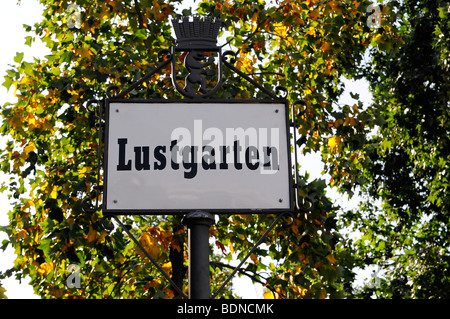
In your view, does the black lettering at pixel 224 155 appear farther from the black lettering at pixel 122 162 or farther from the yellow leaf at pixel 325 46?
the yellow leaf at pixel 325 46

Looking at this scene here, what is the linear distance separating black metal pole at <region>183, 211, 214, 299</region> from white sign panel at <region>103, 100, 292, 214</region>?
0.16ft

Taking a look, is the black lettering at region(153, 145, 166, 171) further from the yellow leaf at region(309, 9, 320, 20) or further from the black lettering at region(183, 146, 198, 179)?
the yellow leaf at region(309, 9, 320, 20)

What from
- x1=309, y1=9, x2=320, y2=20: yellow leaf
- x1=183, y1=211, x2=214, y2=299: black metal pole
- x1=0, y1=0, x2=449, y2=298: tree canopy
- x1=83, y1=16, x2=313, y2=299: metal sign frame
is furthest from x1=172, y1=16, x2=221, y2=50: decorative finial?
x1=309, y1=9, x2=320, y2=20: yellow leaf

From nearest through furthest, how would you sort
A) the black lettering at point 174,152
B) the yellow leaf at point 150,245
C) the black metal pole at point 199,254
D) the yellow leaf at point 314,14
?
the black metal pole at point 199,254
the black lettering at point 174,152
the yellow leaf at point 150,245
the yellow leaf at point 314,14

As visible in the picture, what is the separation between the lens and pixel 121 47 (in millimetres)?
8312

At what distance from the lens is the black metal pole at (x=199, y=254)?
2.36 m

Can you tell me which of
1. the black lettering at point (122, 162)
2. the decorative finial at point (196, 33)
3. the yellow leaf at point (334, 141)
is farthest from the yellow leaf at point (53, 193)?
the black lettering at point (122, 162)

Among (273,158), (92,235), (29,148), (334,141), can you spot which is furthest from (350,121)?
(273,158)

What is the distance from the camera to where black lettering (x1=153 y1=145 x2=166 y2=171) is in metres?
2.46

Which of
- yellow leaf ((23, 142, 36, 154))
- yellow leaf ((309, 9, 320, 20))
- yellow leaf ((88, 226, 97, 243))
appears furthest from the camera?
yellow leaf ((309, 9, 320, 20))
